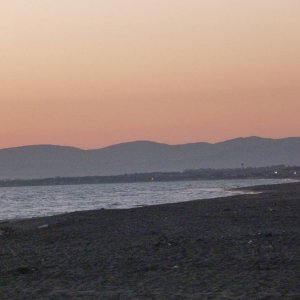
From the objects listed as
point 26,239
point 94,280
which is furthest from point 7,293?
point 26,239

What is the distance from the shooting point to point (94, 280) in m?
14.4

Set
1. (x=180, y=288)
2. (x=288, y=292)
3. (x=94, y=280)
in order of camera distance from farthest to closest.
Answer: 1. (x=94, y=280)
2. (x=180, y=288)
3. (x=288, y=292)

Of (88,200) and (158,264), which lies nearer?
(158,264)

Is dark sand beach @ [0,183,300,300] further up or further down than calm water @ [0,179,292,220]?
further down

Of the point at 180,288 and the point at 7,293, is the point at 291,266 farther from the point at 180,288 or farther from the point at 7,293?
the point at 7,293

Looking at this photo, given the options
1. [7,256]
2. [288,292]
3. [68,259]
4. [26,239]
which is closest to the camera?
[288,292]

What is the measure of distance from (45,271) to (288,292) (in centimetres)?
540

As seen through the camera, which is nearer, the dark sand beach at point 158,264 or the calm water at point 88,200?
the dark sand beach at point 158,264

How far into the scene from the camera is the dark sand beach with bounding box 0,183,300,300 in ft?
42.3

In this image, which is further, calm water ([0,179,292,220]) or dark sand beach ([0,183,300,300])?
calm water ([0,179,292,220])

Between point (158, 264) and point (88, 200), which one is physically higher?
point (88, 200)

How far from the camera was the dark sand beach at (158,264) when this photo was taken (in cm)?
1290

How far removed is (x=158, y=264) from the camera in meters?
15.9

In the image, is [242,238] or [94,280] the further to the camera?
[242,238]
